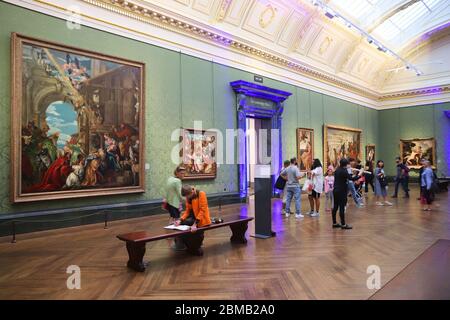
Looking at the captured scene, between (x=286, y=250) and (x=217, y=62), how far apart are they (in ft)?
25.4

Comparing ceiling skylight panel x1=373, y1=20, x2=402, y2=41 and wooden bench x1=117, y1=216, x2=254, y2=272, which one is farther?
ceiling skylight panel x1=373, y1=20, x2=402, y2=41

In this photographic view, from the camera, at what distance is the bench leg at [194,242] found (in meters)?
5.35

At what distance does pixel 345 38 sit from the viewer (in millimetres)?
16172

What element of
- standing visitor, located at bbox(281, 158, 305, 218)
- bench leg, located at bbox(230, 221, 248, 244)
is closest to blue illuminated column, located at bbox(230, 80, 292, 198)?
standing visitor, located at bbox(281, 158, 305, 218)

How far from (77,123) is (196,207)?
4150 mm

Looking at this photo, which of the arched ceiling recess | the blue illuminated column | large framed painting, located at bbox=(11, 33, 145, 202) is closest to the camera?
large framed painting, located at bbox=(11, 33, 145, 202)

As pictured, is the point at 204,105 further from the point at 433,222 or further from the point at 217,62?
the point at 433,222

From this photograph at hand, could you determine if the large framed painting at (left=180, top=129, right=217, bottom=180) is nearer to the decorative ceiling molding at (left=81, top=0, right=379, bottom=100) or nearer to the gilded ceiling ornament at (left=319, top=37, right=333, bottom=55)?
the decorative ceiling molding at (left=81, top=0, right=379, bottom=100)

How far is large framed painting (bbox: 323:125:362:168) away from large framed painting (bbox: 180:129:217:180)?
7905mm

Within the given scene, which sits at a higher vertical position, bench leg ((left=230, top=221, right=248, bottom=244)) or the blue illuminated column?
the blue illuminated column

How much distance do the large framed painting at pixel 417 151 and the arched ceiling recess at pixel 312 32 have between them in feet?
8.80

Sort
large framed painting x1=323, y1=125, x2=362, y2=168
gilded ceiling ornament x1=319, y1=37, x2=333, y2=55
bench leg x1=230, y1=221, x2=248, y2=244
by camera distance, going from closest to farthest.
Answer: bench leg x1=230, y1=221, x2=248, y2=244, gilded ceiling ornament x1=319, y1=37, x2=333, y2=55, large framed painting x1=323, y1=125, x2=362, y2=168

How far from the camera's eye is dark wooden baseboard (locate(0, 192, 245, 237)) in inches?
266

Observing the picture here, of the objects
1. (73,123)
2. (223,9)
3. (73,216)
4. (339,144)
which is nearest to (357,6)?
(339,144)
